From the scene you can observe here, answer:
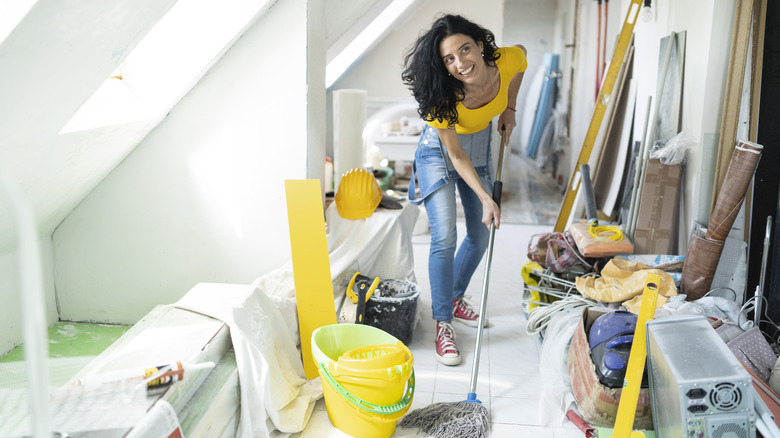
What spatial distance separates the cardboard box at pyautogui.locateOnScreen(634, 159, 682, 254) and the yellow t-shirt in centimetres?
116

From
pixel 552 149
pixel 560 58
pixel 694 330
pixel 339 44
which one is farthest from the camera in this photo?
pixel 560 58

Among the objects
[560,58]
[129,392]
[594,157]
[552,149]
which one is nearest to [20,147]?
[129,392]

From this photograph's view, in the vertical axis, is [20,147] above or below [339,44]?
below

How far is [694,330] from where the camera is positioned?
71.7 inches

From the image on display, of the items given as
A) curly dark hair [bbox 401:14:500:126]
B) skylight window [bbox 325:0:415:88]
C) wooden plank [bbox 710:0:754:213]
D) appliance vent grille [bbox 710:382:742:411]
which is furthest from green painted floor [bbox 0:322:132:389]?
wooden plank [bbox 710:0:754:213]

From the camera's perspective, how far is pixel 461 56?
87.7 inches

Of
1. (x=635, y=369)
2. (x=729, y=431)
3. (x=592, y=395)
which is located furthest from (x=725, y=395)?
(x=592, y=395)

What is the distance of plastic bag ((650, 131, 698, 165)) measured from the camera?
10.5 ft

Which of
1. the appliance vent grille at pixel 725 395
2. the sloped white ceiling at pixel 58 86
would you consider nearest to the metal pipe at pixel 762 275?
the appliance vent grille at pixel 725 395

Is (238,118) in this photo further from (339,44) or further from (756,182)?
(756,182)

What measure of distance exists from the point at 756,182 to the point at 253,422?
7.01 feet

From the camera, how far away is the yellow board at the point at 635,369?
6.08ft

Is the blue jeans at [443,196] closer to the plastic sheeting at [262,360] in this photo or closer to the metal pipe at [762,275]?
the plastic sheeting at [262,360]

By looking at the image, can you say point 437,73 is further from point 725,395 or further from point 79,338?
point 79,338
